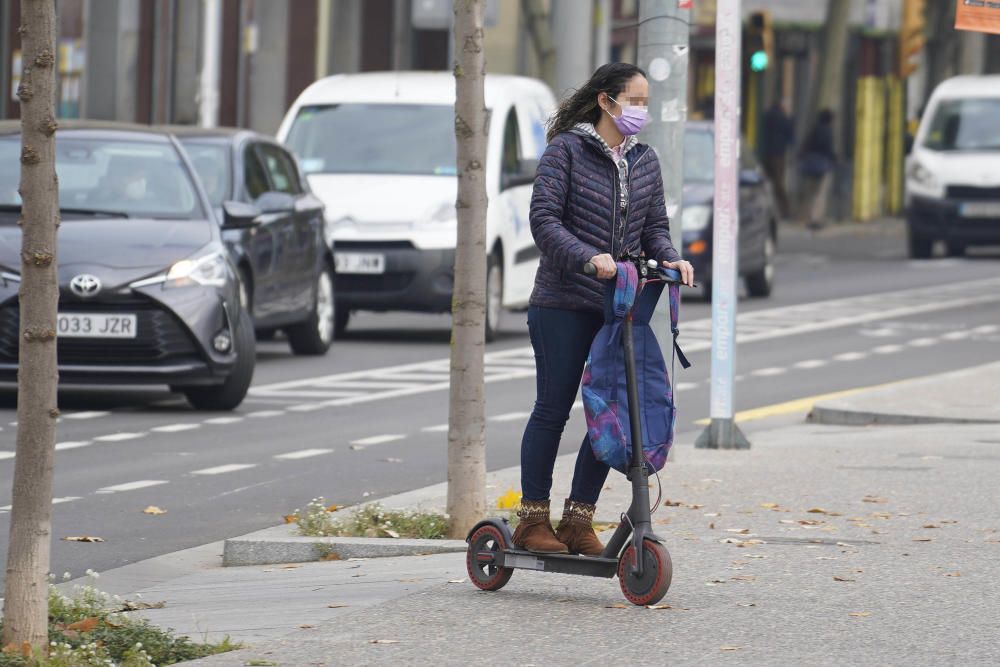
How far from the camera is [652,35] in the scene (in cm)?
1152

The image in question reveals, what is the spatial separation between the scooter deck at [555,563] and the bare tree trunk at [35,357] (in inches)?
59.6

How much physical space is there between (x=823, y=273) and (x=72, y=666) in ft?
81.2

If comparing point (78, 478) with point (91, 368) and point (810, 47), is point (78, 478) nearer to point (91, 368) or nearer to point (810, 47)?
point (91, 368)

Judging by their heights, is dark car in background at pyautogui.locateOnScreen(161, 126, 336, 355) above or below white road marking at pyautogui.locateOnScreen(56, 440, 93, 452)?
above

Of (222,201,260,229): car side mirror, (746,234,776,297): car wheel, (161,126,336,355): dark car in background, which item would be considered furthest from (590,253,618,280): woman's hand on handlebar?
(746,234,776,297): car wheel

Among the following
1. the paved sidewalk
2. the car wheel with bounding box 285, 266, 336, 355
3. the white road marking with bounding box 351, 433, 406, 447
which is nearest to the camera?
the paved sidewalk

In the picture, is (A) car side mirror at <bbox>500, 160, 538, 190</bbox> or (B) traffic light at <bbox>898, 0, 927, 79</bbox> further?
(B) traffic light at <bbox>898, 0, 927, 79</bbox>

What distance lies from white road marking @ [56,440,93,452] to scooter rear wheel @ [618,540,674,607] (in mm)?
5526

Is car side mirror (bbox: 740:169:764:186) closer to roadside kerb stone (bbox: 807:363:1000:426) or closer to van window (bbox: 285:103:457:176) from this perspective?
van window (bbox: 285:103:457:176)

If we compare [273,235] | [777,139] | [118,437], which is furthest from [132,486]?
[777,139]

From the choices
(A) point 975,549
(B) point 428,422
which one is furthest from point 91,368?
(A) point 975,549

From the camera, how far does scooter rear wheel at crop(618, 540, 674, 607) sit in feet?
23.7

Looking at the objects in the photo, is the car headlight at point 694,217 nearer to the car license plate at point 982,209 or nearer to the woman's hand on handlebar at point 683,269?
the car license plate at point 982,209

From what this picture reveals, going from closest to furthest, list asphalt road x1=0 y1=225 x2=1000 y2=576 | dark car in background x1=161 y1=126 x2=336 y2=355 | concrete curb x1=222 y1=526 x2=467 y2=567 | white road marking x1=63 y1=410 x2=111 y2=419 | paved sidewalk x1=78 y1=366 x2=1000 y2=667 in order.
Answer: paved sidewalk x1=78 y1=366 x2=1000 y2=667 < concrete curb x1=222 y1=526 x2=467 y2=567 < asphalt road x1=0 y1=225 x2=1000 y2=576 < white road marking x1=63 y1=410 x2=111 y2=419 < dark car in background x1=161 y1=126 x2=336 y2=355
